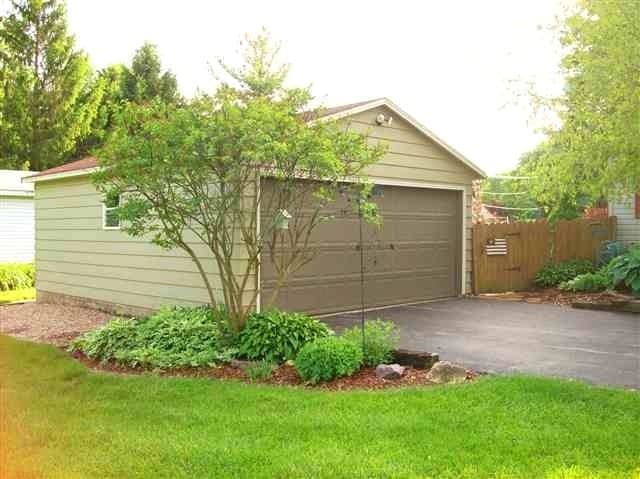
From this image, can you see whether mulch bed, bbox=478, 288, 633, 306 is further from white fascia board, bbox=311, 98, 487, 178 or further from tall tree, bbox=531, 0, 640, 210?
white fascia board, bbox=311, 98, 487, 178

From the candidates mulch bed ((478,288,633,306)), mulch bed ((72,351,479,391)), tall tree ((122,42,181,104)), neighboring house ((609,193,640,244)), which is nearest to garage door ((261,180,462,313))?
mulch bed ((478,288,633,306))

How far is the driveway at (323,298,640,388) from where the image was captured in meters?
6.63

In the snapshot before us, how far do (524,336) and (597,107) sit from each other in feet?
10.3

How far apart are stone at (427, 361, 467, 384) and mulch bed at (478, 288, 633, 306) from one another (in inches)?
244

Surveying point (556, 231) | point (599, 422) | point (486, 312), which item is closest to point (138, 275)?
point (486, 312)

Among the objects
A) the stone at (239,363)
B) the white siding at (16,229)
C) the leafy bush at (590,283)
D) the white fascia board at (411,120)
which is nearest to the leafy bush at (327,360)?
the stone at (239,363)

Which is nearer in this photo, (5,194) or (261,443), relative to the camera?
(261,443)

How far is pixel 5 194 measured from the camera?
1948cm

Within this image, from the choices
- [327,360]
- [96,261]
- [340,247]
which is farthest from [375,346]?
[96,261]

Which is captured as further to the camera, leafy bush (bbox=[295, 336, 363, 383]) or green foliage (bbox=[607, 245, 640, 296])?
green foliage (bbox=[607, 245, 640, 296])

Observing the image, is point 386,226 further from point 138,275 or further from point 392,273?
point 138,275

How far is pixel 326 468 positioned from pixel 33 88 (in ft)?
95.4

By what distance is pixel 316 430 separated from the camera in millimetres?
4570

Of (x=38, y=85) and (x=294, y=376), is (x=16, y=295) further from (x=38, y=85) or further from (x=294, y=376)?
(x=38, y=85)
